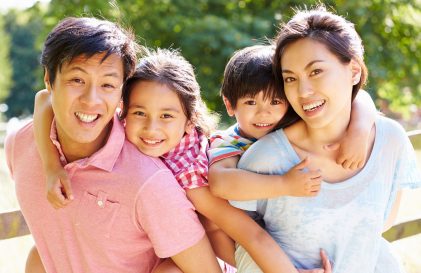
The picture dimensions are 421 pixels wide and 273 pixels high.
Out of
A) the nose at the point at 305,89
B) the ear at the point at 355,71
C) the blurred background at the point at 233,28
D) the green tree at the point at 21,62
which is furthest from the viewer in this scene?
the green tree at the point at 21,62

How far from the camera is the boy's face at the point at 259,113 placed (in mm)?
2475

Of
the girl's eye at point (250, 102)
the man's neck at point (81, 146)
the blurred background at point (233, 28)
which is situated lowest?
the girl's eye at point (250, 102)

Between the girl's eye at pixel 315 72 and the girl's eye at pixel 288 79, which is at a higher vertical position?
the girl's eye at pixel 288 79

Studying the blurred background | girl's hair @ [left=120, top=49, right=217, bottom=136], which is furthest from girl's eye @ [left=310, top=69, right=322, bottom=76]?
the blurred background

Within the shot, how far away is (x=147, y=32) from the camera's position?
11.6 metres

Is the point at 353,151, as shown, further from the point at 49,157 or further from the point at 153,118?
the point at 49,157

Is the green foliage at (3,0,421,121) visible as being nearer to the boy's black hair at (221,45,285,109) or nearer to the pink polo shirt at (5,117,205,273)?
the boy's black hair at (221,45,285,109)

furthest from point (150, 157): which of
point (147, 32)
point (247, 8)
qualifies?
point (247, 8)

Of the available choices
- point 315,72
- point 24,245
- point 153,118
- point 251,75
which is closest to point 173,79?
point 153,118

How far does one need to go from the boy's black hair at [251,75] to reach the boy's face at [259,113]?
0.02 m

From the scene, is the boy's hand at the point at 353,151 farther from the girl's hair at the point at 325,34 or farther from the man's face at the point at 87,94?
the man's face at the point at 87,94

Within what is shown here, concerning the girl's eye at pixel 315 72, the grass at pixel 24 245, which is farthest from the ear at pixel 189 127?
the grass at pixel 24 245

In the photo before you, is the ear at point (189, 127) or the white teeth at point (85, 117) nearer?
the white teeth at point (85, 117)

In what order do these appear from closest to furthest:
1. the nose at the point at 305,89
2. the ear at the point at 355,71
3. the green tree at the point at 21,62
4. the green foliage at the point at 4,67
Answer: the nose at the point at 305,89
the ear at the point at 355,71
the green foliage at the point at 4,67
the green tree at the point at 21,62
